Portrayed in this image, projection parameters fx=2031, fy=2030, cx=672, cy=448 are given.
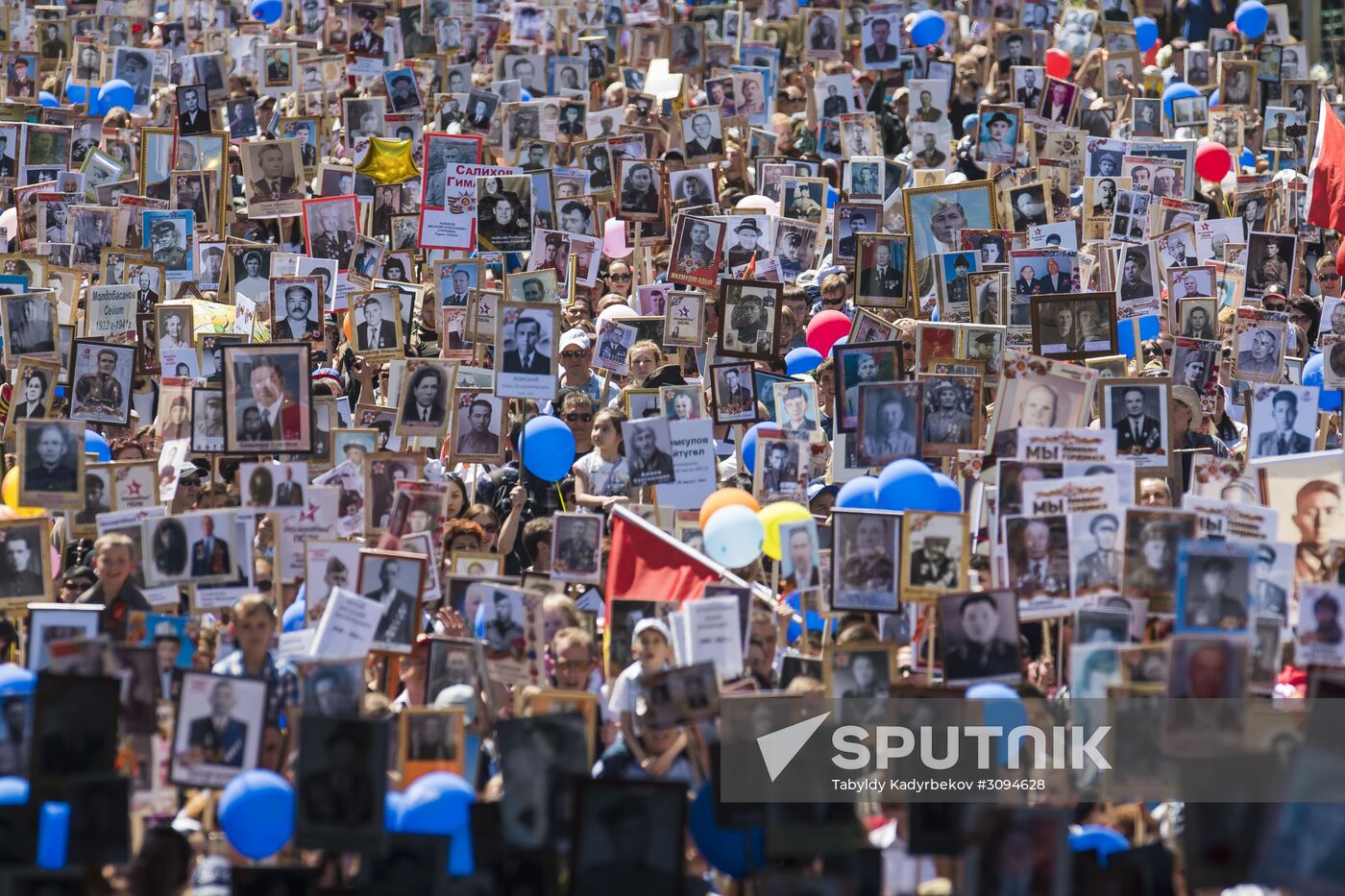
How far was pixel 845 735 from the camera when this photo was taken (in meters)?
6.34

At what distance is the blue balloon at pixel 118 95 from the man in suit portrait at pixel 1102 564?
1347 cm

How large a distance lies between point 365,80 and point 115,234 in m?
5.62

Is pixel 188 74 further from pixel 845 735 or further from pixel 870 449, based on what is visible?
pixel 845 735

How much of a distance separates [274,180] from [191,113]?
7.99ft

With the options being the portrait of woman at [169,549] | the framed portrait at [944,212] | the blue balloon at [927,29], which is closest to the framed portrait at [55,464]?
the portrait of woman at [169,549]

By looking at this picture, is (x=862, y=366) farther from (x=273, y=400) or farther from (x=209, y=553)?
(x=209, y=553)

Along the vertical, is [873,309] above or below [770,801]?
above

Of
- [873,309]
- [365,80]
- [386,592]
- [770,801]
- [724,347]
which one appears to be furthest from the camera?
[365,80]

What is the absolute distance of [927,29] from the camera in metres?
19.5

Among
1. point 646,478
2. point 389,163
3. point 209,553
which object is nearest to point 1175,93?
point 389,163

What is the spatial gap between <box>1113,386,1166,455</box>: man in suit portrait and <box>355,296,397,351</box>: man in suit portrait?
4.58 metres

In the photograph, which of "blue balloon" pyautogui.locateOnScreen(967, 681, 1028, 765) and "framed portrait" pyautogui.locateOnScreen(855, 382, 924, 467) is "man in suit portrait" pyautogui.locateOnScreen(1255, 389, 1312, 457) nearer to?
"framed portrait" pyautogui.locateOnScreen(855, 382, 924, 467)

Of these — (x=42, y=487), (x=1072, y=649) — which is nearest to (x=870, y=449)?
(x=1072, y=649)

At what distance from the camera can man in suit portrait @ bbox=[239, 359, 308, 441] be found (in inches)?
360
